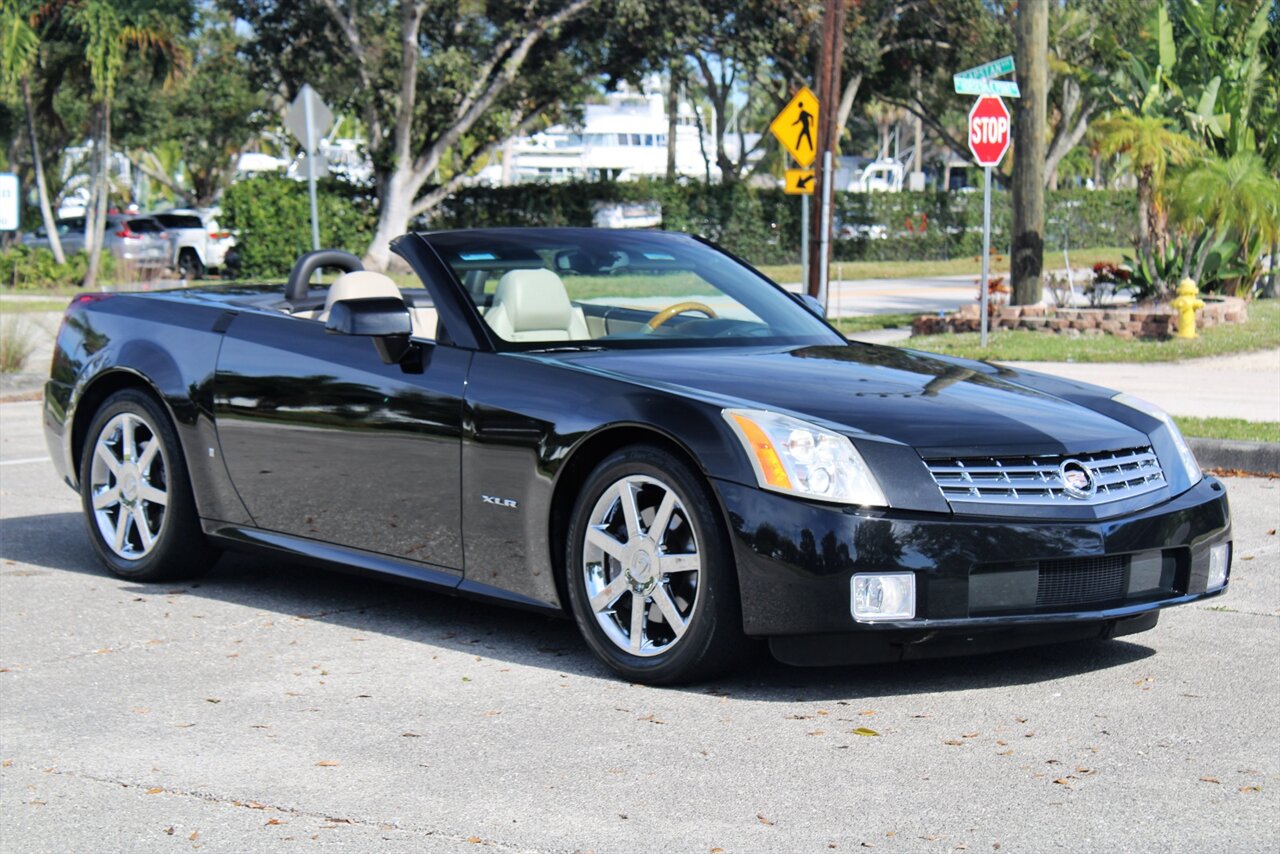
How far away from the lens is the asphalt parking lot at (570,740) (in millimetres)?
4203

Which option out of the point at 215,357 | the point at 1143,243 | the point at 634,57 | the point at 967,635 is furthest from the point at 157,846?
the point at 634,57

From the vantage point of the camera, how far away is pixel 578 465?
568 cm

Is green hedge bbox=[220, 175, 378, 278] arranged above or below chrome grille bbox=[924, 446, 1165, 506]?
above

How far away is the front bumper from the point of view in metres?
5.04

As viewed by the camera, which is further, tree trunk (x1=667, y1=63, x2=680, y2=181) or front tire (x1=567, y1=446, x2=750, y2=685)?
tree trunk (x1=667, y1=63, x2=680, y2=181)

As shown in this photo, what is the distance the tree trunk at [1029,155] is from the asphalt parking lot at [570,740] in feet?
47.8

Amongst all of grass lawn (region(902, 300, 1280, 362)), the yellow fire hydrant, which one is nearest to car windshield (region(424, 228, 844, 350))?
grass lawn (region(902, 300, 1280, 362))

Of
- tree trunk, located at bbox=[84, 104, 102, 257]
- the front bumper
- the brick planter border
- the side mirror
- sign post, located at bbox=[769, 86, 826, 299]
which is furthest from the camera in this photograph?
tree trunk, located at bbox=[84, 104, 102, 257]

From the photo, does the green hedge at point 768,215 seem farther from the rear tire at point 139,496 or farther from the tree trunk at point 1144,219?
the rear tire at point 139,496

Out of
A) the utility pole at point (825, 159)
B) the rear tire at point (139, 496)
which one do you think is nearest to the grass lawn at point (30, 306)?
the utility pole at point (825, 159)

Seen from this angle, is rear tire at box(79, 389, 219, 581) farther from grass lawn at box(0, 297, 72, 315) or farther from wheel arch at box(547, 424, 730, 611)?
grass lawn at box(0, 297, 72, 315)

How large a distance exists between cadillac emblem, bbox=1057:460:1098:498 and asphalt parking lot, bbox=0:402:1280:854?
620mm

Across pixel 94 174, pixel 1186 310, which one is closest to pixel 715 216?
pixel 94 174

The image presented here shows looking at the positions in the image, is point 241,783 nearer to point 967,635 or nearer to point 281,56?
point 967,635
